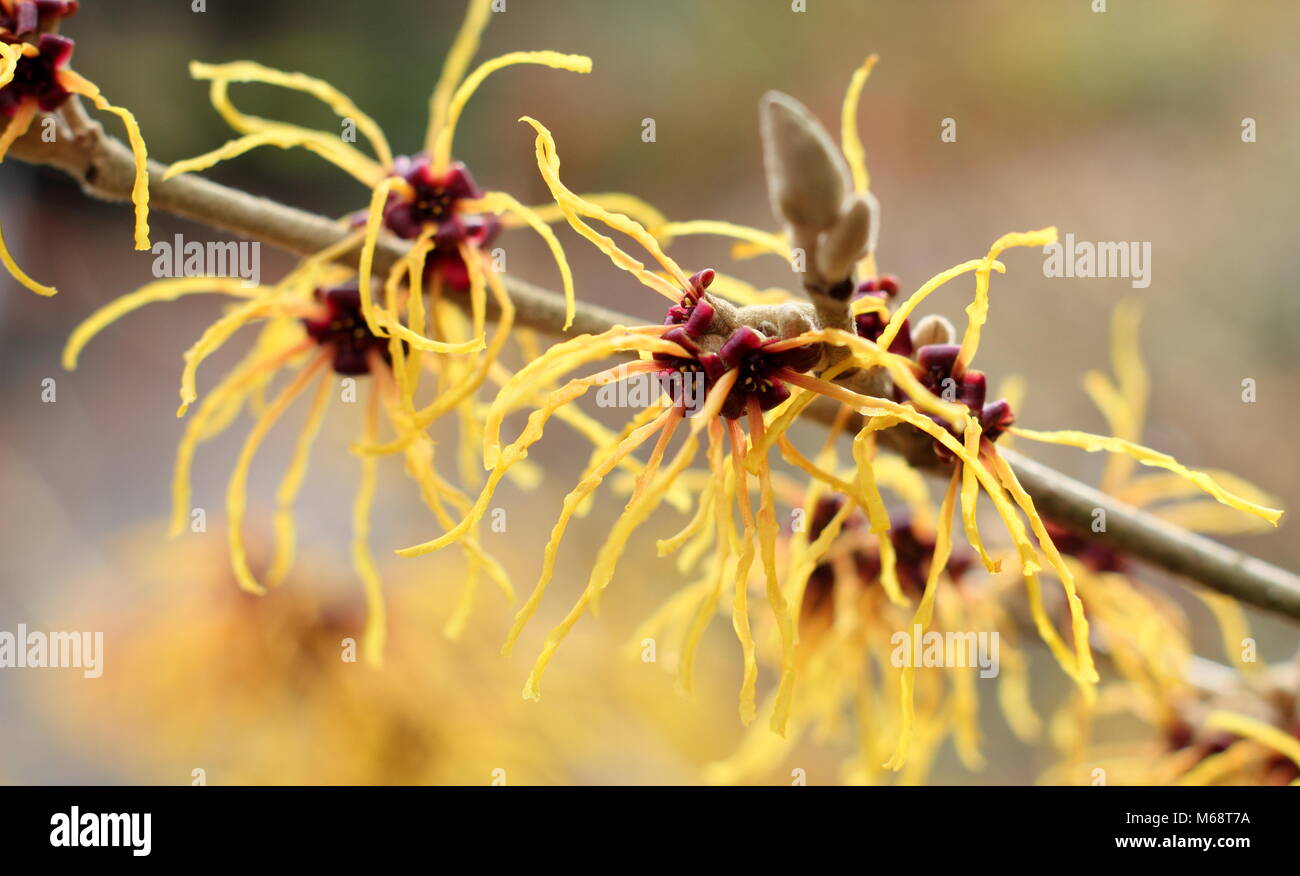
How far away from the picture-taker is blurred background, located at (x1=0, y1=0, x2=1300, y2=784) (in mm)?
2111

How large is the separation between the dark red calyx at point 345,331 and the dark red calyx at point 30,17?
0.21 meters

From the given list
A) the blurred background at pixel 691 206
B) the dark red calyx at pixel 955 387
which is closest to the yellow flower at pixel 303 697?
the blurred background at pixel 691 206

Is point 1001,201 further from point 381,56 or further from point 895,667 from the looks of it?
point 895,667

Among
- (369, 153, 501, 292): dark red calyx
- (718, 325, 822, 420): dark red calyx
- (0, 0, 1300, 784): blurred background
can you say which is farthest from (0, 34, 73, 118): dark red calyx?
(0, 0, 1300, 784): blurred background

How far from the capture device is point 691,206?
266cm

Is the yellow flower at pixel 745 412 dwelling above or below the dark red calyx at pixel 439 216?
below

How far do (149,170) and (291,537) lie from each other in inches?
11.7

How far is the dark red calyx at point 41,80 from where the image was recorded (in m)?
0.56

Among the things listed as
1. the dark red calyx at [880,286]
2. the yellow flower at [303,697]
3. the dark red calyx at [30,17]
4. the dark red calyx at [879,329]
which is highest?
the dark red calyx at [30,17]

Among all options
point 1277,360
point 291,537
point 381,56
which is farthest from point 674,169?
point 291,537

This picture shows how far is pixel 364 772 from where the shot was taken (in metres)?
1.40

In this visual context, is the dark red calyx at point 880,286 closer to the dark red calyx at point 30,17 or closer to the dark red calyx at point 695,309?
the dark red calyx at point 695,309

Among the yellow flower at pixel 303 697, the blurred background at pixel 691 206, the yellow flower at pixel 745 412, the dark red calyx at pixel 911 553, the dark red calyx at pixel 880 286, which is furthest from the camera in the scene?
the blurred background at pixel 691 206

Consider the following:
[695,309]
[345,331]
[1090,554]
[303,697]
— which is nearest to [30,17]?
[345,331]
